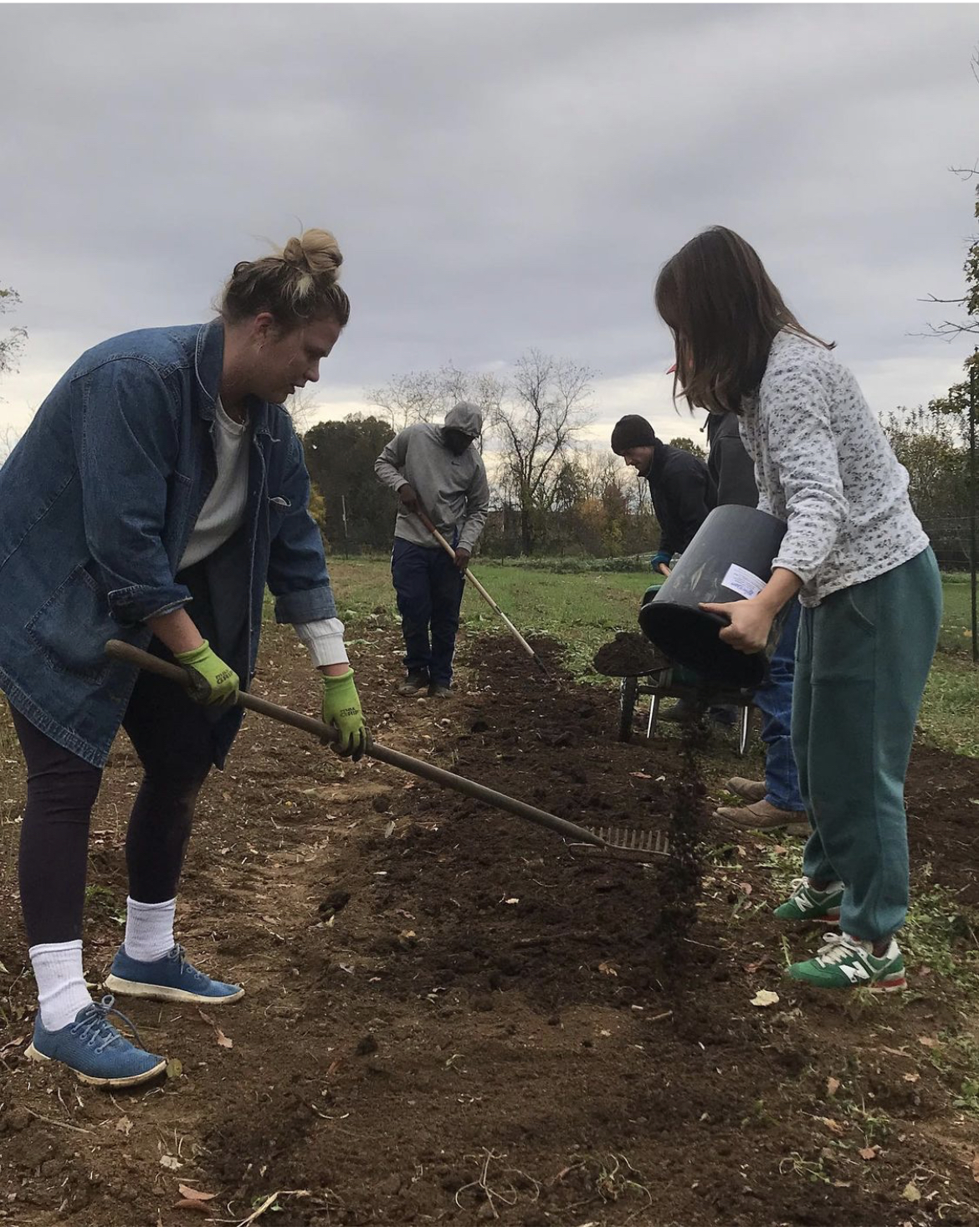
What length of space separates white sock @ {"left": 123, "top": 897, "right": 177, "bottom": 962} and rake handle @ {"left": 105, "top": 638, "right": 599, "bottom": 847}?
0.63 metres

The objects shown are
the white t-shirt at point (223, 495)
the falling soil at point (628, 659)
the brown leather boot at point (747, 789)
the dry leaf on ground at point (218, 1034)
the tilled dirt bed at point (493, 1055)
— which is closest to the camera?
the tilled dirt bed at point (493, 1055)

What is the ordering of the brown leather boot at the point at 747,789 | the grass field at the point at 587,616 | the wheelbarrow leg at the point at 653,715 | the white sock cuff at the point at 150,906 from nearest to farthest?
the white sock cuff at the point at 150,906 < the brown leather boot at the point at 747,789 < the wheelbarrow leg at the point at 653,715 < the grass field at the point at 587,616

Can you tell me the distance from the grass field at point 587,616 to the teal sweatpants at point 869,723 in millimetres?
4207

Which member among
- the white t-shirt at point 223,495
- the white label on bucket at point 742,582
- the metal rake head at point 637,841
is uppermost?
the white t-shirt at point 223,495

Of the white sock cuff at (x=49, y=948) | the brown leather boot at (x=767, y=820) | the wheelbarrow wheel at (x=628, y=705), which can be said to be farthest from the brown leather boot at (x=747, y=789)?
the white sock cuff at (x=49, y=948)

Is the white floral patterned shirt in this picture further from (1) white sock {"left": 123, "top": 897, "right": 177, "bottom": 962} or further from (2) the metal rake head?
(1) white sock {"left": 123, "top": 897, "right": 177, "bottom": 962}

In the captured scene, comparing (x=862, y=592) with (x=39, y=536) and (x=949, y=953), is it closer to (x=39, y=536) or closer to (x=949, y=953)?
(x=949, y=953)

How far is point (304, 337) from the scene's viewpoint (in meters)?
2.56

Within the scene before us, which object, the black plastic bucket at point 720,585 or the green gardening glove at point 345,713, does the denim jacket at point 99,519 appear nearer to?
the green gardening glove at point 345,713

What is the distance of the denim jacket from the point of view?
2385mm

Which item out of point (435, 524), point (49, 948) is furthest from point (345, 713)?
point (435, 524)

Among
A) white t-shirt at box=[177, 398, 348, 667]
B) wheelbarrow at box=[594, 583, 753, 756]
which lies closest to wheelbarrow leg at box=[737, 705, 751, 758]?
wheelbarrow at box=[594, 583, 753, 756]

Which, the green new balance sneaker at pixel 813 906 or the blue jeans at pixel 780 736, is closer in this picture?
the green new balance sneaker at pixel 813 906

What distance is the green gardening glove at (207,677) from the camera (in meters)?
2.53
